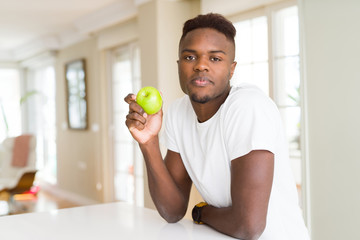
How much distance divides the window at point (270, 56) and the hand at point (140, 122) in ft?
7.36

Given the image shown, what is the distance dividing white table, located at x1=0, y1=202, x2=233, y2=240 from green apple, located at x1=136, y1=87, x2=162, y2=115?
35 cm

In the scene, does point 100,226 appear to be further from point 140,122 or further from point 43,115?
point 43,115

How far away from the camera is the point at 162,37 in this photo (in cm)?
418

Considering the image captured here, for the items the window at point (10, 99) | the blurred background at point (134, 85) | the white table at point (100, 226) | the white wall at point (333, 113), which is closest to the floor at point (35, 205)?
the blurred background at point (134, 85)

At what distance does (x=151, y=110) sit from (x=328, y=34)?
6.48 ft

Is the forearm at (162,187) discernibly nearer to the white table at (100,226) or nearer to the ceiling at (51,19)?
the white table at (100,226)

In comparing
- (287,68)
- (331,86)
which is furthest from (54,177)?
(331,86)

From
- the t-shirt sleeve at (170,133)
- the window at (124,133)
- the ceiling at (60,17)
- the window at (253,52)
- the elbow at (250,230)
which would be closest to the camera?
the elbow at (250,230)

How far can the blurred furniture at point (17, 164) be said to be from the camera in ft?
17.2

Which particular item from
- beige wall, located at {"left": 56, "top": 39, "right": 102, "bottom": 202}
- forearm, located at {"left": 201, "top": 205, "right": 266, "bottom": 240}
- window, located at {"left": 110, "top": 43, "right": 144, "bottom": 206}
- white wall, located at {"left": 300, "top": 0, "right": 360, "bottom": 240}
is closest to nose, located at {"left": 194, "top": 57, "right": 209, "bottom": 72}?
forearm, located at {"left": 201, "top": 205, "right": 266, "bottom": 240}

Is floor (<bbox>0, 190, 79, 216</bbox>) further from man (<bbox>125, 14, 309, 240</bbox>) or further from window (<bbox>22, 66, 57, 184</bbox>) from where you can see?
man (<bbox>125, 14, 309, 240</bbox>)

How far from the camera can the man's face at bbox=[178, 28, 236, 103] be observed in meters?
1.22

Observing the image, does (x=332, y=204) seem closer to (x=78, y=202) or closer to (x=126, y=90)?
(x=126, y=90)

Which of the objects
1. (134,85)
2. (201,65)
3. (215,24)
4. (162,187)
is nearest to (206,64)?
(201,65)
